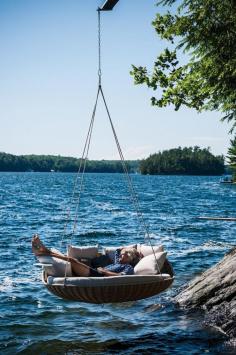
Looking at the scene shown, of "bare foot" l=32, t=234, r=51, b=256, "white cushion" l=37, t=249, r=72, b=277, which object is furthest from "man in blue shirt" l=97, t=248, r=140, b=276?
"bare foot" l=32, t=234, r=51, b=256

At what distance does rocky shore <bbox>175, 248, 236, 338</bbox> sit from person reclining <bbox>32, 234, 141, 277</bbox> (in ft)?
5.90

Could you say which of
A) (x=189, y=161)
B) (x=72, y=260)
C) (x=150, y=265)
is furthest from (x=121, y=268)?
(x=189, y=161)

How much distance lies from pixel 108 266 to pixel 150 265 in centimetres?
106

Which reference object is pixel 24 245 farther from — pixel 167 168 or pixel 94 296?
pixel 167 168

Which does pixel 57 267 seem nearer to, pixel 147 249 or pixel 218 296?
pixel 147 249

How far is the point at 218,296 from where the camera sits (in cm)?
1094

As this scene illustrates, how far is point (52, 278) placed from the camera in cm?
888

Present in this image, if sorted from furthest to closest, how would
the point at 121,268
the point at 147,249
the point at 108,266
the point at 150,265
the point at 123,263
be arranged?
1. the point at 147,249
2. the point at 123,263
3. the point at 108,266
4. the point at 121,268
5. the point at 150,265

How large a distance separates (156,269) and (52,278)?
2058mm

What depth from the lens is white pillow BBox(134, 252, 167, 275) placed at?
9703 mm

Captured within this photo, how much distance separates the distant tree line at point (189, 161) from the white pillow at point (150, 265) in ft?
601

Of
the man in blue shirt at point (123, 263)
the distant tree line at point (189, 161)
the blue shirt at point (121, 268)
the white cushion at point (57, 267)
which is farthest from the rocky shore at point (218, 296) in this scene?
the distant tree line at point (189, 161)

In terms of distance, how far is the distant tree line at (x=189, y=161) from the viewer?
192 meters

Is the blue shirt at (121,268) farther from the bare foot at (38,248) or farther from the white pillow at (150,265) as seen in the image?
the bare foot at (38,248)
